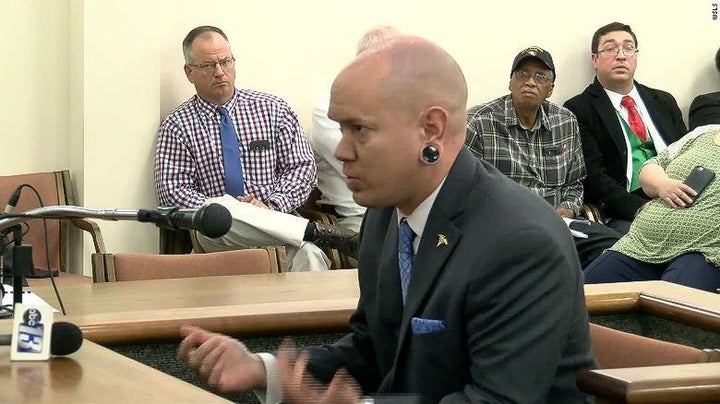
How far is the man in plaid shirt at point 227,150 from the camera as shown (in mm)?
5598

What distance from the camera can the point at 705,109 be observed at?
23.0ft

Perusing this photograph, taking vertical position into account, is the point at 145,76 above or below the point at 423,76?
below

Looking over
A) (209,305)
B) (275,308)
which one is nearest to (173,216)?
(275,308)

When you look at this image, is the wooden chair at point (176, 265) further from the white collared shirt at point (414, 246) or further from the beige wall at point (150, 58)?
the beige wall at point (150, 58)

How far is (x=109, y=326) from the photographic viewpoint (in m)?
2.64

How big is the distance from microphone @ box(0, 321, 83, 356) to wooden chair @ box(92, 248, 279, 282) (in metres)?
1.59

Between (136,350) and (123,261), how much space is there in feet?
3.70

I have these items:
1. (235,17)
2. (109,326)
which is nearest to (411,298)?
(109,326)

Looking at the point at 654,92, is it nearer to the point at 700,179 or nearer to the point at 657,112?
the point at 657,112

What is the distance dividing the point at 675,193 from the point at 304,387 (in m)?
3.25

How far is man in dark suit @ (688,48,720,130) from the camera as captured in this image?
22.9ft

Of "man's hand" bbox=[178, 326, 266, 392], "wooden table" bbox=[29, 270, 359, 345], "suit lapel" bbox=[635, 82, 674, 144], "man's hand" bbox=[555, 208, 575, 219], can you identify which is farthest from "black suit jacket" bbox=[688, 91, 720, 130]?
"man's hand" bbox=[178, 326, 266, 392]

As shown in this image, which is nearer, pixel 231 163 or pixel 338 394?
pixel 338 394

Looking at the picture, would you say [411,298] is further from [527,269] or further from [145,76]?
[145,76]
